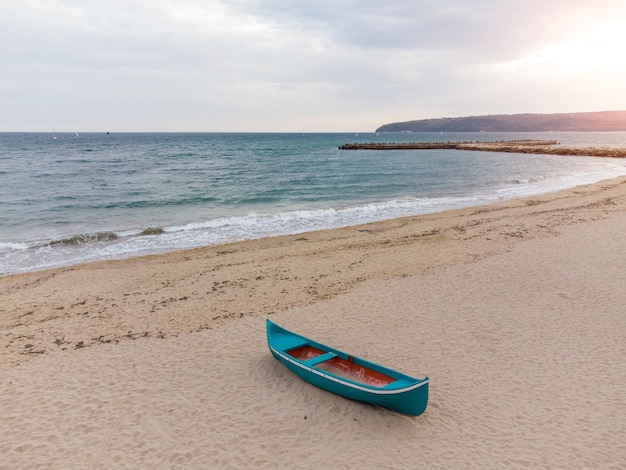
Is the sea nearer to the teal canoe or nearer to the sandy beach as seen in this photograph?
the sandy beach

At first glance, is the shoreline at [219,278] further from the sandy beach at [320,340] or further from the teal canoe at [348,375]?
the teal canoe at [348,375]

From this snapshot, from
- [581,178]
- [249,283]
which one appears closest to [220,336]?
[249,283]

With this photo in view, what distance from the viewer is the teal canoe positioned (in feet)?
23.0

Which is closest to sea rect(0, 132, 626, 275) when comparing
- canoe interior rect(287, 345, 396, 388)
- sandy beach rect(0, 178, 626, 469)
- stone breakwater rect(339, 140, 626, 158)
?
sandy beach rect(0, 178, 626, 469)

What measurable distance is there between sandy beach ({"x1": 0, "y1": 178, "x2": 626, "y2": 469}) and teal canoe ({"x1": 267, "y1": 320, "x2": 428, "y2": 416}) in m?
0.34

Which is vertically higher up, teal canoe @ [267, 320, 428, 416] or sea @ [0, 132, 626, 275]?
sea @ [0, 132, 626, 275]

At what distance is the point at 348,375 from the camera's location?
8.21 m

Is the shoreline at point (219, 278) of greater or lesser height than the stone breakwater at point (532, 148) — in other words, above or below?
below

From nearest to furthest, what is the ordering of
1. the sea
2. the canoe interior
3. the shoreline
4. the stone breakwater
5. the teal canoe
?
the teal canoe → the canoe interior → the shoreline → the sea → the stone breakwater

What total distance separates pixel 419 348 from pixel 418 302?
267 cm

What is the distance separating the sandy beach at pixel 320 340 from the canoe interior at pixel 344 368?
0.55m

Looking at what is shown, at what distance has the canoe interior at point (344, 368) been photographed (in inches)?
309

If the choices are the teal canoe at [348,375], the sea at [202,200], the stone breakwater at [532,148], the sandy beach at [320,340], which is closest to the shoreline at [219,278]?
the sandy beach at [320,340]

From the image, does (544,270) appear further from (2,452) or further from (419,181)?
(419,181)
